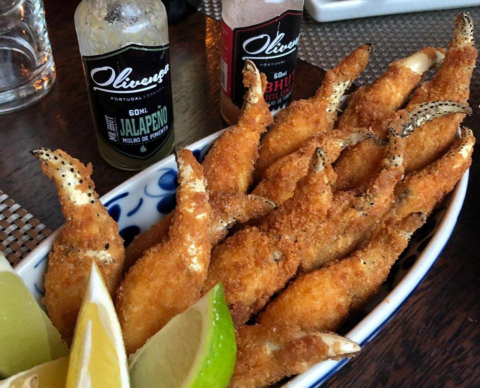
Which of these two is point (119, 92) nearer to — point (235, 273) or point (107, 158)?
point (107, 158)

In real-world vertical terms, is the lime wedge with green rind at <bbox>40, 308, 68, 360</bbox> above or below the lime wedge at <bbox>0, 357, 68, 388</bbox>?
below

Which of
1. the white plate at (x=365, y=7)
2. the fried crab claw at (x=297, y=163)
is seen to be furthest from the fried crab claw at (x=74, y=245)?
the white plate at (x=365, y=7)

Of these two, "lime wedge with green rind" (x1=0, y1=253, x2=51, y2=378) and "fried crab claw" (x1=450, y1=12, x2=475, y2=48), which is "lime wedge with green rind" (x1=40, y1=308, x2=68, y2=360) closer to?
"lime wedge with green rind" (x1=0, y1=253, x2=51, y2=378)

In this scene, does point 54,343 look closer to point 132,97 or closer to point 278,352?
point 278,352

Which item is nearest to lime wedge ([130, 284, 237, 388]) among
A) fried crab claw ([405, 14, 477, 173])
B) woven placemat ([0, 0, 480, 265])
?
fried crab claw ([405, 14, 477, 173])

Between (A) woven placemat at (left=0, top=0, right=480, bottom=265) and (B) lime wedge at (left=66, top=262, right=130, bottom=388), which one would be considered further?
(A) woven placemat at (left=0, top=0, right=480, bottom=265)

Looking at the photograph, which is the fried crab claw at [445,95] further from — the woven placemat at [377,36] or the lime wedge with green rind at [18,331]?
the lime wedge with green rind at [18,331]

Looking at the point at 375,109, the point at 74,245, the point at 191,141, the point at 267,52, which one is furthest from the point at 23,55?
the point at 375,109
